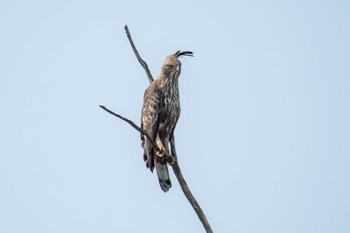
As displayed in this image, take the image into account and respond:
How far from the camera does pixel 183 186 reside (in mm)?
6316

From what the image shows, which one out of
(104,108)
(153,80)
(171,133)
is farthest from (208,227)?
(153,80)

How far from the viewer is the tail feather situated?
25.8ft

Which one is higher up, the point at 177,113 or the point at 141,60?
the point at 141,60

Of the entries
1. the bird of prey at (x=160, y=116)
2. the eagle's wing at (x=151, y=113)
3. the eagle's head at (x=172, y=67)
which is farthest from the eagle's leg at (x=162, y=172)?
the eagle's head at (x=172, y=67)

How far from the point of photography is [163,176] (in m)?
7.86

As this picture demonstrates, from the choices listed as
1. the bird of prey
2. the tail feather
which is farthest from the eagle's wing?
the tail feather

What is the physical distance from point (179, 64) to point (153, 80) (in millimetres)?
502

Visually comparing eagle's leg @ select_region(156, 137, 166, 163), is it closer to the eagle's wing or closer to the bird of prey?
the bird of prey

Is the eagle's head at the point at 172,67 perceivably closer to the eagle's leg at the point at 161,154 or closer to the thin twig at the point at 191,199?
the eagle's leg at the point at 161,154

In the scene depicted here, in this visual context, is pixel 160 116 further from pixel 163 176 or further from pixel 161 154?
pixel 163 176

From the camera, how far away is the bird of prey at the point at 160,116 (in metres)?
7.91

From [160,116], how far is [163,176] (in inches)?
33.2

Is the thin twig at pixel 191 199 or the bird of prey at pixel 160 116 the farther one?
the bird of prey at pixel 160 116

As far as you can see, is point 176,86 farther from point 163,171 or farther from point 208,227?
point 208,227
